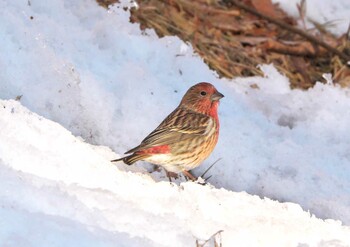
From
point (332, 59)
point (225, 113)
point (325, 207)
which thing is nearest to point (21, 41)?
point (225, 113)

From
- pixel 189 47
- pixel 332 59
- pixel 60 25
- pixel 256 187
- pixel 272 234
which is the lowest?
pixel 272 234

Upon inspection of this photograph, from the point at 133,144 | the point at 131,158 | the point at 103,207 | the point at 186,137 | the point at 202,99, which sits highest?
the point at 202,99

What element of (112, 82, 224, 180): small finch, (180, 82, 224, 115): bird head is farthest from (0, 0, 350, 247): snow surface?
(180, 82, 224, 115): bird head

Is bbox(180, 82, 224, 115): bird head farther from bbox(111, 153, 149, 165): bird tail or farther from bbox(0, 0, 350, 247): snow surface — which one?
bbox(111, 153, 149, 165): bird tail

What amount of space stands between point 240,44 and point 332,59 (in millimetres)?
Result: 923

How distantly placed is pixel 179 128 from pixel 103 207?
161 cm

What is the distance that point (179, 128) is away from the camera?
6.36 m

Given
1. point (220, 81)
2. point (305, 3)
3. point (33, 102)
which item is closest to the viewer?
point (33, 102)

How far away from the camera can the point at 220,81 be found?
8047 mm

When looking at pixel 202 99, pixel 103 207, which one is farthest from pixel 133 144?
pixel 103 207

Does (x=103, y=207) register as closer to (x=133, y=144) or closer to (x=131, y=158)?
(x=131, y=158)

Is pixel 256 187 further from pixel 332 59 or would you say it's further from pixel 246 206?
pixel 332 59

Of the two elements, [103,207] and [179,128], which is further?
[179,128]

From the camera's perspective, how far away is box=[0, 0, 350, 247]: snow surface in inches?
187
